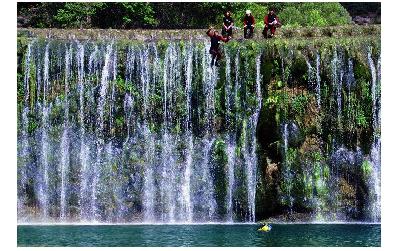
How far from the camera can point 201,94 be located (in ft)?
69.1

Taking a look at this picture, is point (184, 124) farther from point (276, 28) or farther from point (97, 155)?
point (276, 28)

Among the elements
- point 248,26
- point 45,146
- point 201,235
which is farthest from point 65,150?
point 248,26

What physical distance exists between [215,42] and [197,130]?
7.55ft

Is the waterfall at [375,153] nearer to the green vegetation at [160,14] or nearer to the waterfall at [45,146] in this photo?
the green vegetation at [160,14]

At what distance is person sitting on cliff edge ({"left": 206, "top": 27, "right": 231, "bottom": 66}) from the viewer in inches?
811

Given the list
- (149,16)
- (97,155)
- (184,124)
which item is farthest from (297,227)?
(149,16)

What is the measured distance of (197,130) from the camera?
2089 cm

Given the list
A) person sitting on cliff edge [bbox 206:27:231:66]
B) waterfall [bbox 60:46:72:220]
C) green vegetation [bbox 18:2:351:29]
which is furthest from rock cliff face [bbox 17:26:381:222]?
green vegetation [bbox 18:2:351:29]

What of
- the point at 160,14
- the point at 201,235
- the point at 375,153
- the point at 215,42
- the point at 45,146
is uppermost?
the point at 160,14

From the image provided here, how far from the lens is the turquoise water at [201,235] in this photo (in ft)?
52.7

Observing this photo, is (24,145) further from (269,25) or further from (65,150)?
(269,25)

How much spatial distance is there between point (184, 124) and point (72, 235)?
501 centimetres

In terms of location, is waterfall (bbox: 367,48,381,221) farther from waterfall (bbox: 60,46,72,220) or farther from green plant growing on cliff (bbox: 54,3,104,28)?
green plant growing on cliff (bbox: 54,3,104,28)

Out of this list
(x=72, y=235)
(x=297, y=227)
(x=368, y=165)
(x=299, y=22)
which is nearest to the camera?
(x=72, y=235)
